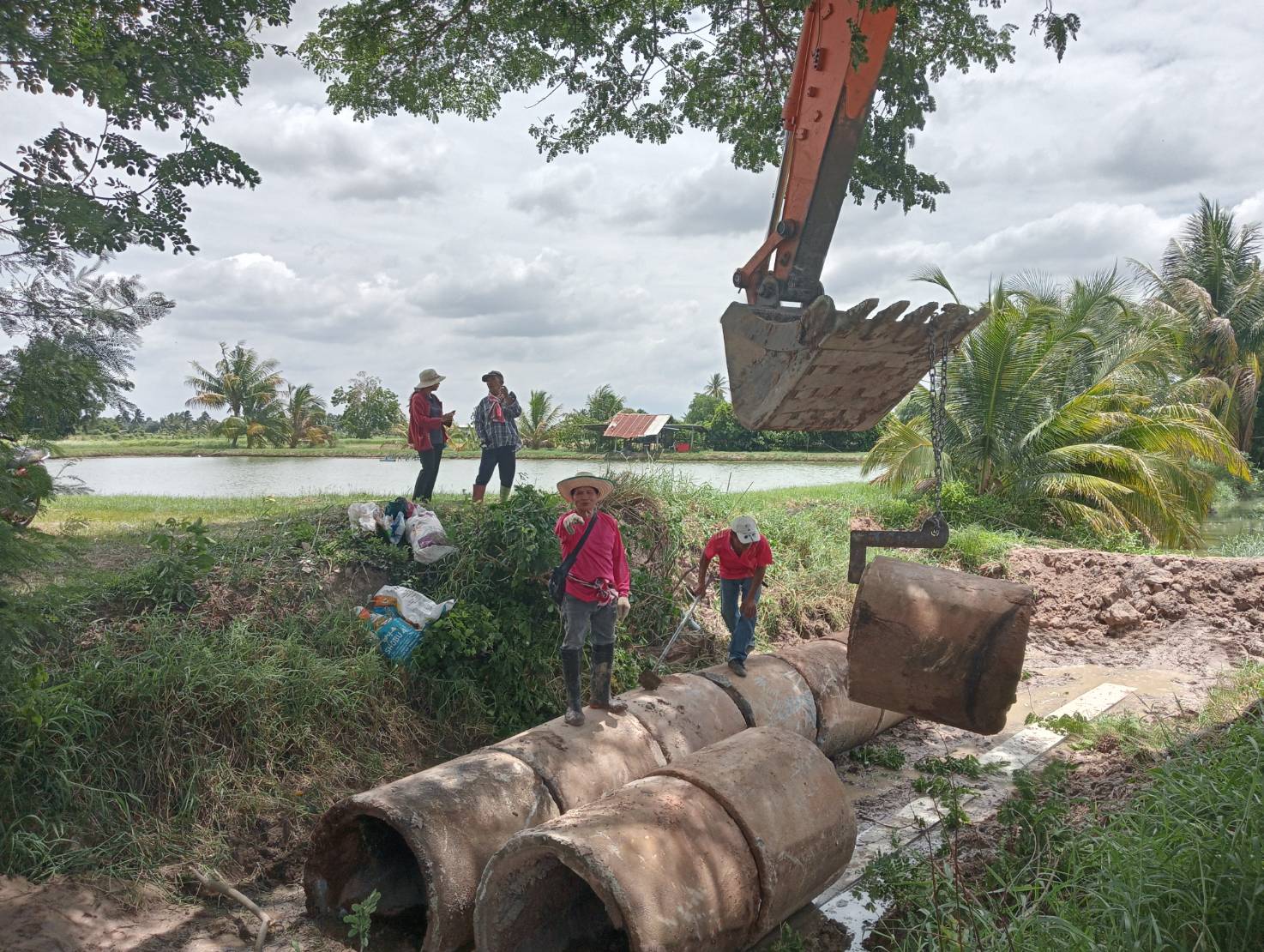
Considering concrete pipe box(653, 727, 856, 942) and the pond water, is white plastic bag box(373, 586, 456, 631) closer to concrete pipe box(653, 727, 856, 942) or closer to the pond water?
the pond water

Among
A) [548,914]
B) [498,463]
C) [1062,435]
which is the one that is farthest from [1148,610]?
[548,914]

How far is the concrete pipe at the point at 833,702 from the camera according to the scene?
23.6ft

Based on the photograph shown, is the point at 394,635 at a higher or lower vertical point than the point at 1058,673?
higher

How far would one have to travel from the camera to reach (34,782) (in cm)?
542

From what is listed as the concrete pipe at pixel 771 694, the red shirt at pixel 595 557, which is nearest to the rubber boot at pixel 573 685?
the red shirt at pixel 595 557

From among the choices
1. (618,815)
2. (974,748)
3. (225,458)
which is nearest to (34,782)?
(618,815)

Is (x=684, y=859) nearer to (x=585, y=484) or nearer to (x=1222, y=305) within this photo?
(x=585, y=484)

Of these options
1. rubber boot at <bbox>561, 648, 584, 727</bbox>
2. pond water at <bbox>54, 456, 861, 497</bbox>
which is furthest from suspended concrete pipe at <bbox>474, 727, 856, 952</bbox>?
pond water at <bbox>54, 456, 861, 497</bbox>

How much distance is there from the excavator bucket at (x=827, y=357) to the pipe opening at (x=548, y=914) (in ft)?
10.2

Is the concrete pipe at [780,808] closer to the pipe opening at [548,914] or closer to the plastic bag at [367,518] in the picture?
the pipe opening at [548,914]

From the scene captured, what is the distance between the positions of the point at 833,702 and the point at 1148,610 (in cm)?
628

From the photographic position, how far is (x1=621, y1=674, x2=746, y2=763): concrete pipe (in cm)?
594

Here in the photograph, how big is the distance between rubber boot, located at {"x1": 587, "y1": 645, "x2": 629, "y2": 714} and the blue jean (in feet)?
3.88

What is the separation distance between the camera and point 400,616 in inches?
293
